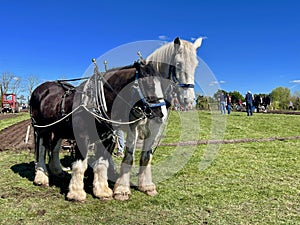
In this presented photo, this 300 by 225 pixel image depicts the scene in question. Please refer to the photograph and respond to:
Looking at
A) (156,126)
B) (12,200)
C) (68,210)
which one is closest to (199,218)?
(156,126)

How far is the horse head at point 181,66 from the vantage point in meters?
3.70

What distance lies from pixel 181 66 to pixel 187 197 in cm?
201

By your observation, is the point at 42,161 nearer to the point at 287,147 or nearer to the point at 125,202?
the point at 125,202

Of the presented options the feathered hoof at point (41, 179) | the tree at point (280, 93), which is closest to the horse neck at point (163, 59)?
the feathered hoof at point (41, 179)

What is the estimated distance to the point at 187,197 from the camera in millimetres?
4289

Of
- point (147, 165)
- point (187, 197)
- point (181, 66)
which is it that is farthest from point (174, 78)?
point (187, 197)

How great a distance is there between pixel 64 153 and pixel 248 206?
17.3 ft

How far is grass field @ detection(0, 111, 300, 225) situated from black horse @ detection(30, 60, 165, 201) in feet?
1.53

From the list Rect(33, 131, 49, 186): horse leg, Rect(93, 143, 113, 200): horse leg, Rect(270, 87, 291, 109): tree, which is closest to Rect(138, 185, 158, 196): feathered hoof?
Rect(93, 143, 113, 200): horse leg

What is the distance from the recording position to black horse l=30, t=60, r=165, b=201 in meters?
3.82

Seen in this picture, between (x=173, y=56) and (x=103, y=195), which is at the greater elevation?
(x=173, y=56)

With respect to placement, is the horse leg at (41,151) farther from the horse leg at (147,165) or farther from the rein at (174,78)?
the rein at (174,78)

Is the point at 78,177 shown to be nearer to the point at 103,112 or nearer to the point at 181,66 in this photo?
the point at 103,112

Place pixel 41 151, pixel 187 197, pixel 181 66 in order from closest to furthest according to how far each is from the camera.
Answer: pixel 181 66 → pixel 187 197 → pixel 41 151
